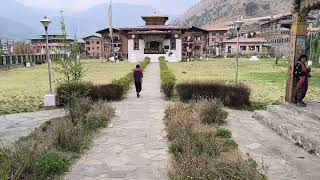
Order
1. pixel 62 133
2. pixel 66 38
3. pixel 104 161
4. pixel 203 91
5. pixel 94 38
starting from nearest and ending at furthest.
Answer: pixel 104 161 → pixel 62 133 → pixel 203 91 → pixel 66 38 → pixel 94 38

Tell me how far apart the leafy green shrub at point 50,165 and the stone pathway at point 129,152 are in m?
0.17

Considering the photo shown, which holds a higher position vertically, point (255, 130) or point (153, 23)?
point (153, 23)

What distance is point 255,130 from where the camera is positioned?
426 inches

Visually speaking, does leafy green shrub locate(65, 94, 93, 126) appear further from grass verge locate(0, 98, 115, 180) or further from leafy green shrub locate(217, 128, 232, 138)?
leafy green shrub locate(217, 128, 232, 138)

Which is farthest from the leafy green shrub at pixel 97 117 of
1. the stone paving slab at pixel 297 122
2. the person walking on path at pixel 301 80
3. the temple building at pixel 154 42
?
the temple building at pixel 154 42

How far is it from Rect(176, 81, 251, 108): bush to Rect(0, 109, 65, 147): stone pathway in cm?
483

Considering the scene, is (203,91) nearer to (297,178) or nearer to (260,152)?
(260,152)

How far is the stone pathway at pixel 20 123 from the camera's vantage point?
33.7ft

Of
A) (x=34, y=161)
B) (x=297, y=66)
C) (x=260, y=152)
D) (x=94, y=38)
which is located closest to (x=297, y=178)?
(x=260, y=152)

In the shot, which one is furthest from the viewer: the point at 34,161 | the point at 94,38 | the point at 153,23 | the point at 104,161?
the point at 94,38

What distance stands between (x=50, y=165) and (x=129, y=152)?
6.38 feet

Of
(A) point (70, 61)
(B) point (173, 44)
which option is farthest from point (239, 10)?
(A) point (70, 61)

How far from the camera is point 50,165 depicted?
676cm

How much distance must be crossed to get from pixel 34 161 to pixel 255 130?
20.7 feet
